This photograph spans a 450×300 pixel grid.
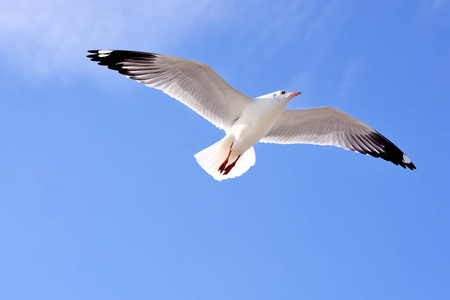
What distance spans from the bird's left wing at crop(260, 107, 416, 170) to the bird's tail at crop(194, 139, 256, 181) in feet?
1.88

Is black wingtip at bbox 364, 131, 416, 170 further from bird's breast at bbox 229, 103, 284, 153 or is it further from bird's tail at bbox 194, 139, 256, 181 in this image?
bird's tail at bbox 194, 139, 256, 181

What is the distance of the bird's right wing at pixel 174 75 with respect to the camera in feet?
21.2

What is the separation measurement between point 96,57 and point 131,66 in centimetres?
40

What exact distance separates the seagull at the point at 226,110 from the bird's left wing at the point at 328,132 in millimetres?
12

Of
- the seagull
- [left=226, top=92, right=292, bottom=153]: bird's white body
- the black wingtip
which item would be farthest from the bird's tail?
the black wingtip

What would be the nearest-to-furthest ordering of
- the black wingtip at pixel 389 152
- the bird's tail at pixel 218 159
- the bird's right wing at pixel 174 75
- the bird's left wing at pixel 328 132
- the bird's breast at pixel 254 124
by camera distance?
the bird's right wing at pixel 174 75
the bird's breast at pixel 254 124
the bird's tail at pixel 218 159
the bird's left wing at pixel 328 132
the black wingtip at pixel 389 152

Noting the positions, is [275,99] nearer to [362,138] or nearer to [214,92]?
[214,92]

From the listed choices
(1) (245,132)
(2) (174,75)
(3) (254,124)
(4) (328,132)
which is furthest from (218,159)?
(4) (328,132)

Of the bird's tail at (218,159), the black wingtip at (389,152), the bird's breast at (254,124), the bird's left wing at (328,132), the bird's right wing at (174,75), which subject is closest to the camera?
the bird's right wing at (174,75)

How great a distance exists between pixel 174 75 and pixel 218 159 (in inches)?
44.0

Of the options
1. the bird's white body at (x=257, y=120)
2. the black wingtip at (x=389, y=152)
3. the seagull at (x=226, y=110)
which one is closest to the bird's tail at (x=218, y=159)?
the seagull at (x=226, y=110)

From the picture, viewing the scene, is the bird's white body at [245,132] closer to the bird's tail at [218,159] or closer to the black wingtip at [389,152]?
the bird's tail at [218,159]

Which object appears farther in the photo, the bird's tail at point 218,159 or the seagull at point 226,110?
the bird's tail at point 218,159

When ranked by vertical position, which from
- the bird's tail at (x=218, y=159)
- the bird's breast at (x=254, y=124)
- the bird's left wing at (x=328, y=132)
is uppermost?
the bird's left wing at (x=328, y=132)
